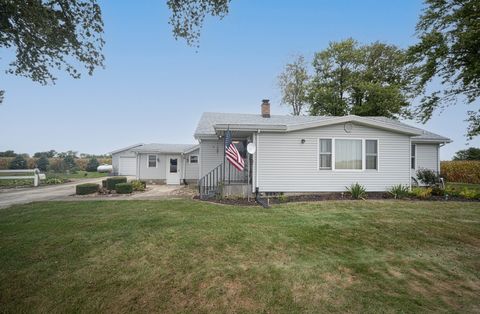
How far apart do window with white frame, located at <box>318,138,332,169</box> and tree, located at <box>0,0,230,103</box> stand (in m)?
6.80

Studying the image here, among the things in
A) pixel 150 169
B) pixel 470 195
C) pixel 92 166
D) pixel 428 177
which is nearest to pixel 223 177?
pixel 150 169

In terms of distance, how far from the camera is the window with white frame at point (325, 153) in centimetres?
1041

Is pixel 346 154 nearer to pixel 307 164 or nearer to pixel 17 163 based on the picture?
pixel 307 164

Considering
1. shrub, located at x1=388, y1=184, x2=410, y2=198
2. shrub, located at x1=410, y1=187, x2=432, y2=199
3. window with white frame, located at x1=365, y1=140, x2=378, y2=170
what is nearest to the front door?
window with white frame, located at x1=365, y1=140, x2=378, y2=170

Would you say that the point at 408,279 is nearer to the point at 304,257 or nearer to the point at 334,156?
the point at 304,257

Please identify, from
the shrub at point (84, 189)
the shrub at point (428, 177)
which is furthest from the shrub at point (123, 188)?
the shrub at point (428, 177)

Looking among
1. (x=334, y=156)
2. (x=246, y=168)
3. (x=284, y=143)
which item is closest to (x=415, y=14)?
(x=334, y=156)

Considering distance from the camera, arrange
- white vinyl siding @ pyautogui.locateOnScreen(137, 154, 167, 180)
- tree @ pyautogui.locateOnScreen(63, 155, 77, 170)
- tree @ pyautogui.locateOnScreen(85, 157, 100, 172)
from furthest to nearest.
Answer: tree @ pyautogui.locateOnScreen(85, 157, 100, 172) < tree @ pyautogui.locateOnScreen(63, 155, 77, 170) < white vinyl siding @ pyautogui.locateOnScreen(137, 154, 167, 180)

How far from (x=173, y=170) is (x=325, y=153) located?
12261 millimetres

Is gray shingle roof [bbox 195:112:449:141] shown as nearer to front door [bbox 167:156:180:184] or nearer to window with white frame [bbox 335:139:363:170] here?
window with white frame [bbox 335:139:363:170]

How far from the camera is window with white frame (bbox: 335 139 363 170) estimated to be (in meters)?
10.4

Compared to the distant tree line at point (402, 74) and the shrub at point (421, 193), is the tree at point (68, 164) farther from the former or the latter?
the shrub at point (421, 193)

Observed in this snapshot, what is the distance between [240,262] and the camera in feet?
13.5

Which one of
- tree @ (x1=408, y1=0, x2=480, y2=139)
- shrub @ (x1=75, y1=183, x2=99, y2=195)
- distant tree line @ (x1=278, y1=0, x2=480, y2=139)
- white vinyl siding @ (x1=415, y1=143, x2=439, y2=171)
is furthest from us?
white vinyl siding @ (x1=415, y1=143, x2=439, y2=171)
